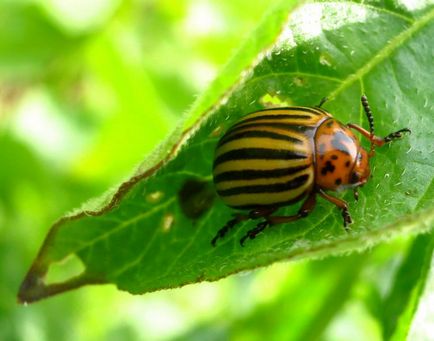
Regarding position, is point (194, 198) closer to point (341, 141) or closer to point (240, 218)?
point (240, 218)

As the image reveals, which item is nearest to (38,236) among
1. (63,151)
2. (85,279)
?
(63,151)

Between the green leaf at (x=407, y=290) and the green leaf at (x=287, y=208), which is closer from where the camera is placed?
the green leaf at (x=287, y=208)

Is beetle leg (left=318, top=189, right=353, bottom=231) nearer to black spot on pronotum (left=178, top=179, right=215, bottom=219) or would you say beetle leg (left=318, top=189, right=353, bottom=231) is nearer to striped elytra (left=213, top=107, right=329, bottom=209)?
striped elytra (left=213, top=107, right=329, bottom=209)

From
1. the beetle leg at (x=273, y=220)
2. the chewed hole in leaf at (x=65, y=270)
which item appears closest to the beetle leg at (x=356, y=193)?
the beetle leg at (x=273, y=220)

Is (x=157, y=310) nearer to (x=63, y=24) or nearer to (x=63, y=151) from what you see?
(x=63, y=151)

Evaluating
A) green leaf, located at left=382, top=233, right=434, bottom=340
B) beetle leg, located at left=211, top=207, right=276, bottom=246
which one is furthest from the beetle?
green leaf, located at left=382, top=233, right=434, bottom=340

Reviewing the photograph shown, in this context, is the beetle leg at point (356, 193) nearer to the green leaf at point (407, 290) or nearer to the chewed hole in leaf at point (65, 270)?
the green leaf at point (407, 290)

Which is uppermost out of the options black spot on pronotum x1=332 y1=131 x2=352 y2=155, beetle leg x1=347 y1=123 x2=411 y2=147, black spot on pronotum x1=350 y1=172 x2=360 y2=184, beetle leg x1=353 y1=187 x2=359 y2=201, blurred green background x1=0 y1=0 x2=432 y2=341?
beetle leg x1=347 y1=123 x2=411 y2=147
